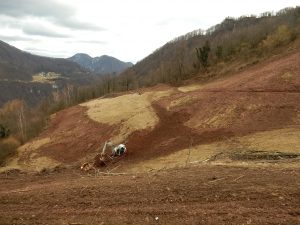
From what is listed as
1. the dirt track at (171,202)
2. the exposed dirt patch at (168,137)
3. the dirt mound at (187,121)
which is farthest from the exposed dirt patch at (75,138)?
the dirt track at (171,202)

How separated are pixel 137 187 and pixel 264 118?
1767cm

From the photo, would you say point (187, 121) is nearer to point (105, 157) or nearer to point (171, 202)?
point (105, 157)

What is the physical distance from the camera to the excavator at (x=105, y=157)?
91.5ft

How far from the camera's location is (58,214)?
11.1 meters

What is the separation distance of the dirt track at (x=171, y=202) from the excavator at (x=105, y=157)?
45.4 feet

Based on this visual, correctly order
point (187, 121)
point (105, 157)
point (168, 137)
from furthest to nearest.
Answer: point (187, 121)
point (168, 137)
point (105, 157)

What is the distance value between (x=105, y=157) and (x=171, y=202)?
717 inches

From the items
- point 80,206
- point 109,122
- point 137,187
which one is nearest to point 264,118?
point 109,122

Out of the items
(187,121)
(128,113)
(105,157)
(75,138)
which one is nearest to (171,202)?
(105,157)

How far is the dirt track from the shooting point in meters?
10.3

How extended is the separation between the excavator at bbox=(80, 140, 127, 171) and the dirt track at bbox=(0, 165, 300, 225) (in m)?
13.8

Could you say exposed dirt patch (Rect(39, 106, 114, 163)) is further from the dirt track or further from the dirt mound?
the dirt track

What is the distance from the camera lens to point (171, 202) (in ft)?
37.8

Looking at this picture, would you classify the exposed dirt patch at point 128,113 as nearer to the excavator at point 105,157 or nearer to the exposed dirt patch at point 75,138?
the exposed dirt patch at point 75,138
